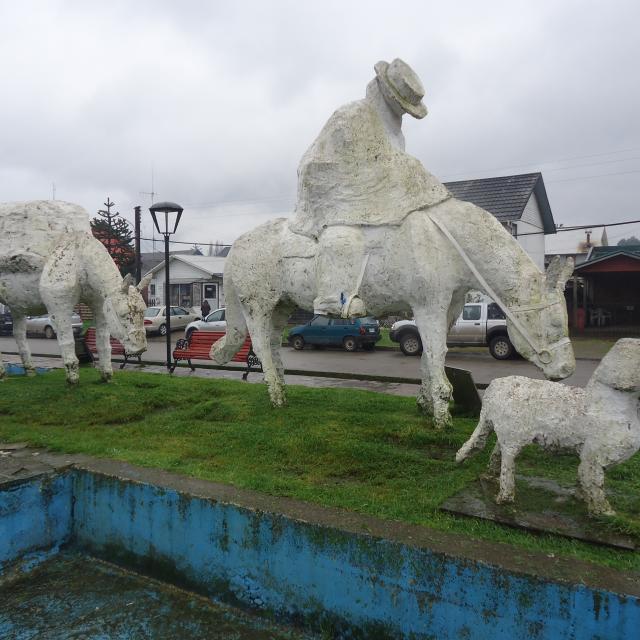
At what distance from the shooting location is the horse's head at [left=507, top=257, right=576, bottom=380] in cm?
455

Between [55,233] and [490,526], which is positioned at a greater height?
[55,233]

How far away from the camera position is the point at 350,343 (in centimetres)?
1978

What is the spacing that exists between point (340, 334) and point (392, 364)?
4.39 metres

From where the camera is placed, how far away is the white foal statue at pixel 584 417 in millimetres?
3166

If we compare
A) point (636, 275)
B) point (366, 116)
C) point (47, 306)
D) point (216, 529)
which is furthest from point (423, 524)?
point (636, 275)

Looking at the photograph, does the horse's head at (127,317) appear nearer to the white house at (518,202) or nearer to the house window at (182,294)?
the white house at (518,202)

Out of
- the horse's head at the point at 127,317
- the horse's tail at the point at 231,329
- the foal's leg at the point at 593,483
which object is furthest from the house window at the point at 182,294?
the foal's leg at the point at 593,483

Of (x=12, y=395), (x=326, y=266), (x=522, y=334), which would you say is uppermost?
(x=326, y=266)

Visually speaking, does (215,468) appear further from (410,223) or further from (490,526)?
(410,223)

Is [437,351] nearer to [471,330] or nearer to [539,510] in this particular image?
[539,510]

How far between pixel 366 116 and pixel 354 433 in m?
3.12

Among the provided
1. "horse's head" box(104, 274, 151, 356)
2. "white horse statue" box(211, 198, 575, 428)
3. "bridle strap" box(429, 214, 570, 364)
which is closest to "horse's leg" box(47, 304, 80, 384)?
"horse's head" box(104, 274, 151, 356)

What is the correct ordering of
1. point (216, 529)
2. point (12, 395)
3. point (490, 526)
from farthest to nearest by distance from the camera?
point (12, 395) < point (216, 529) < point (490, 526)

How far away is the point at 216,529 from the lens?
3.92 meters
